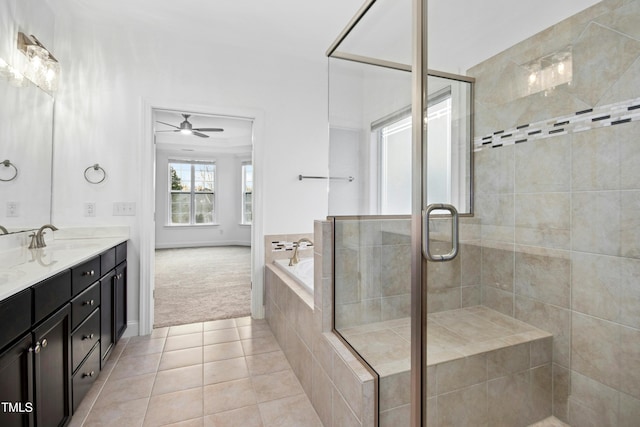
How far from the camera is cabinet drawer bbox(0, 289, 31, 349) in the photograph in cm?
97

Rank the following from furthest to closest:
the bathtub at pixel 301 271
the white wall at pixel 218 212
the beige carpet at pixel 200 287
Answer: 1. the white wall at pixel 218 212
2. the beige carpet at pixel 200 287
3. the bathtub at pixel 301 271

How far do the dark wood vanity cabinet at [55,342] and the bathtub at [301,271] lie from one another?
1298mm

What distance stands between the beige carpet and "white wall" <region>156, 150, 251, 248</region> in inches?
35.0

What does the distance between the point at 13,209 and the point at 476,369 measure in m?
2.71

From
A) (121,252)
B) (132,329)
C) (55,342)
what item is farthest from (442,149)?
(132,329)

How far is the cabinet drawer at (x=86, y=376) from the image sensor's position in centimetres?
157

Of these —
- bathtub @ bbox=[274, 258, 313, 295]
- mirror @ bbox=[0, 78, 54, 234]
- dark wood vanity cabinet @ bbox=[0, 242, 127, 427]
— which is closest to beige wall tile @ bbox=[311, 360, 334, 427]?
bathtub @ bbox=[274, 258, 313, 295]

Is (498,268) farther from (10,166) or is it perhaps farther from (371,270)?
(10,166)

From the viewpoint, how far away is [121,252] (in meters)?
A: 2.45

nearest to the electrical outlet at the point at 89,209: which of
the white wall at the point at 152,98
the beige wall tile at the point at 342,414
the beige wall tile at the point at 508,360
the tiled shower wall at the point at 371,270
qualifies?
the white wall at the point at 152,98

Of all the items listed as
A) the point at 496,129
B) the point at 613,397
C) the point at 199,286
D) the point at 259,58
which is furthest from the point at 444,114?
the point at 199,286

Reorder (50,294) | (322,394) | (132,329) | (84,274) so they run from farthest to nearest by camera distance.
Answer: (132,329), (84,274), (322,394), (50,294)

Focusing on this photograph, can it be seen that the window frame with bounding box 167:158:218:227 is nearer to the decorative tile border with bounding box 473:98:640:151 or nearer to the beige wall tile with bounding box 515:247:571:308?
the decorative tile border with bounding box 473:98:640:151

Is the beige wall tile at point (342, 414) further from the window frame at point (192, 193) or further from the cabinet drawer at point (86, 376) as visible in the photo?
the window frame at point (192, 193)
